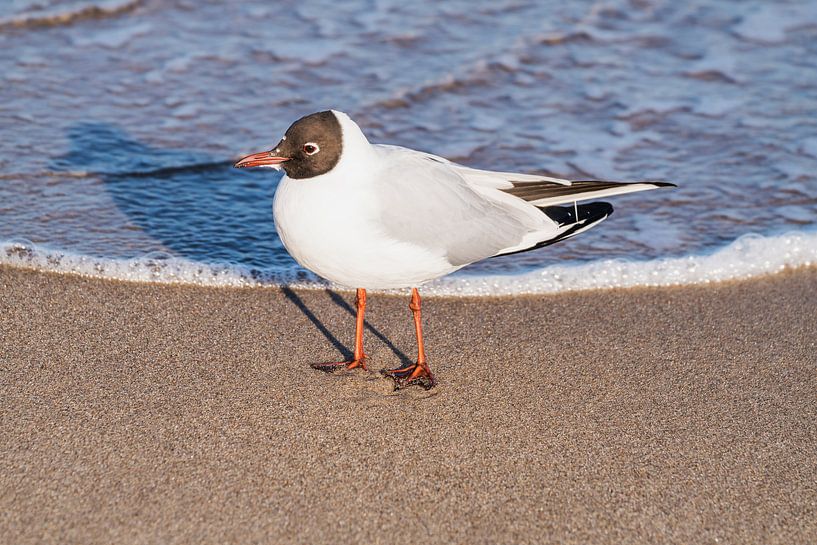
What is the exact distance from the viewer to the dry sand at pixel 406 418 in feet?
10.4

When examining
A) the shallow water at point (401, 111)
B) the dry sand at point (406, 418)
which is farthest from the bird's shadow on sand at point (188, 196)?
the dry sand at point (406, 418)

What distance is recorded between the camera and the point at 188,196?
229 inches

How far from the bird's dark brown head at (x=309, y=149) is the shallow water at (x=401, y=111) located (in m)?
1.35

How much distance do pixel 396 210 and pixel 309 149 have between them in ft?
1.27

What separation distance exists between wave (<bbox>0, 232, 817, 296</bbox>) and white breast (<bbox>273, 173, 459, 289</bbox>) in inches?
45.3

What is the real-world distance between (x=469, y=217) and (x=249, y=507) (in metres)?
1.43

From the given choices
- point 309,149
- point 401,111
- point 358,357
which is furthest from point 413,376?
point 401,111

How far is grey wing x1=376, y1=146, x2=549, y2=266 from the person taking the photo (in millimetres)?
3748

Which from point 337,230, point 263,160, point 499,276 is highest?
point 263,160

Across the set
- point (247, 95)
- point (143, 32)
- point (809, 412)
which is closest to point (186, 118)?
point (247, 95)

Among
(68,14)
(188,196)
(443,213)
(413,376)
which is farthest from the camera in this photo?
(68,14)

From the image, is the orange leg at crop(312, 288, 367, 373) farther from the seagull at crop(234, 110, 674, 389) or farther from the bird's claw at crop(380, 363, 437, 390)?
the bird's claw at crop(380, 363, 437, 390)

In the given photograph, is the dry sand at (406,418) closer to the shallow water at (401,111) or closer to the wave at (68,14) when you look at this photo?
the shallow water at (401,111)

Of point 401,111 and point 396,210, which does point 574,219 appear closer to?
point 396,210
